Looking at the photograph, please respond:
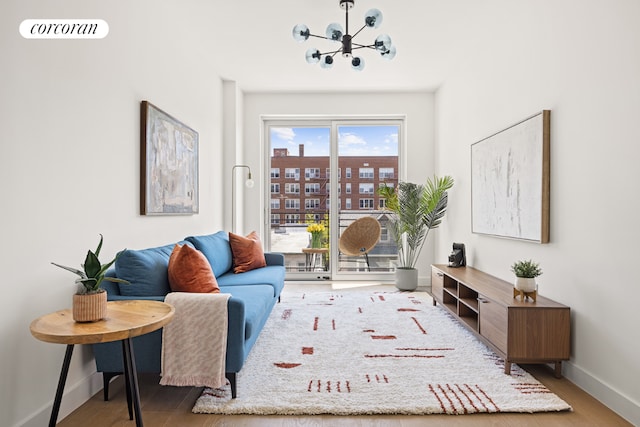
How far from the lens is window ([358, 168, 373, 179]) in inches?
244

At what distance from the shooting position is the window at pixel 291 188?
6.25 metres

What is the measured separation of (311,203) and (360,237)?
35.8 inches

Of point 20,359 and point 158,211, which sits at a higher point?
point 158,211

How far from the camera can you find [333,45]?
4441 millimetres

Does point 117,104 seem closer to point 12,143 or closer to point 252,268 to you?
point 12,143

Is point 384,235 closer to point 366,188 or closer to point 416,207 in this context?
point 366,188

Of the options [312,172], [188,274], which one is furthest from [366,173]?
[188,274]

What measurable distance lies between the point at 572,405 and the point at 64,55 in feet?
11.1

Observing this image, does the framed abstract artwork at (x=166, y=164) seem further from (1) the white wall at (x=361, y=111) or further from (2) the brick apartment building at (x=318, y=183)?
(2) the brick apartment building at (x=318, y=183)

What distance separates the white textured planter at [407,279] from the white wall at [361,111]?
1.87 feet

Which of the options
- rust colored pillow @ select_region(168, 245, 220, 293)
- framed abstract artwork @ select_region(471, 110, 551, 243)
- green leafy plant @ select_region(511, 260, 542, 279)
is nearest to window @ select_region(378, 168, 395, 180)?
framed abstract artwork @ select_region(471, 110, 551, 243)

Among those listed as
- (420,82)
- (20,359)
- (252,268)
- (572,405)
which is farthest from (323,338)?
(420,82)

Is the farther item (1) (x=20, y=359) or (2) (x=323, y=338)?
(2) (x=323, y=338)

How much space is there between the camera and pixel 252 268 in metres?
4.25
